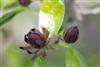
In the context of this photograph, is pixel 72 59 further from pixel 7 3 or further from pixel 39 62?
pixel 7 3

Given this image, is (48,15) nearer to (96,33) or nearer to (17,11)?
(17,11)

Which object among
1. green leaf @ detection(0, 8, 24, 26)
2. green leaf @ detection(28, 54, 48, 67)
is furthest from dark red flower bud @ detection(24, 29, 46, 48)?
green leaf @ detection(0, 8, 24, 26)

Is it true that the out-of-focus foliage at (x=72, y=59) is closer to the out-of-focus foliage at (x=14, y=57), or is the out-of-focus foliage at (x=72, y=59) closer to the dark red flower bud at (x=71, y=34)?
the dark red flower bud at (x=71, y=34)

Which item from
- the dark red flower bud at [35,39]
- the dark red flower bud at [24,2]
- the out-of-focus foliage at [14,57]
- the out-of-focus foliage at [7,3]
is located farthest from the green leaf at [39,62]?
the out-of-focus foliage at [14,57]

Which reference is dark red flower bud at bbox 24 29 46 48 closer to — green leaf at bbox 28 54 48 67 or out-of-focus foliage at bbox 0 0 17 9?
green leaf at bbox 28 54 48 67

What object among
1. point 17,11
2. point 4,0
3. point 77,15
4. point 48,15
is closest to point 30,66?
point 48,15
